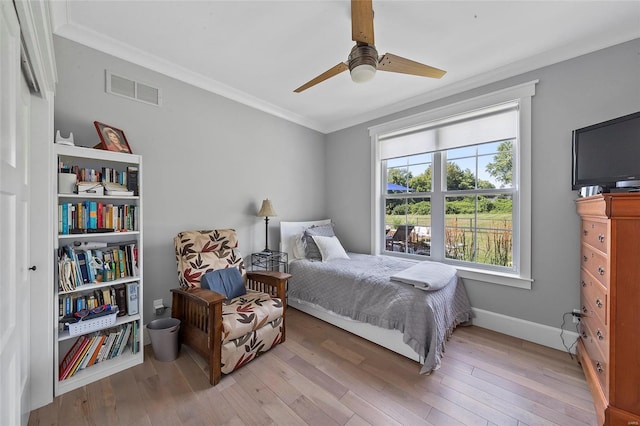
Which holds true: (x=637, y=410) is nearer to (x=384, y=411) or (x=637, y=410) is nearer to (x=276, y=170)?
(x=384, y=411)

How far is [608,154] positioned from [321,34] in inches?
86.0

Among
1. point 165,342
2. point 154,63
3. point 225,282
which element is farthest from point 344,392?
point 154,63

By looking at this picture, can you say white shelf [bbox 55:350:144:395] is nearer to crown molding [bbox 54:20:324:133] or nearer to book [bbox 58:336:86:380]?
book [bbox 58:336:86:380]

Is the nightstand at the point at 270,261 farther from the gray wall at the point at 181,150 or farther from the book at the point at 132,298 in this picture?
the book at the point at 132,298

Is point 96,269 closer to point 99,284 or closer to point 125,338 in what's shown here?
point 99,284

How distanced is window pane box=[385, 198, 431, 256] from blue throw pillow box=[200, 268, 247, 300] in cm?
206

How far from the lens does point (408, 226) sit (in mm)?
3314

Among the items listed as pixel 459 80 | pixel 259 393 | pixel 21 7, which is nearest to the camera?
pixel 21 7

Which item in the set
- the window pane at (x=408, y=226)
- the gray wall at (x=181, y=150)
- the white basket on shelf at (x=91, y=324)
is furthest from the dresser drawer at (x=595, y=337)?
the white basket on shelf at (x=91, y=324)

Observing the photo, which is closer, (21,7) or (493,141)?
(21,7)

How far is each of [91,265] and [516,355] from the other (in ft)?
10.9

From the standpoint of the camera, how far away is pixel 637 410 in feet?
4.15

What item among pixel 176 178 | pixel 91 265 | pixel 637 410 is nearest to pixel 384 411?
pixel 637 410

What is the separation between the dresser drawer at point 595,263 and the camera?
1.44 metres
